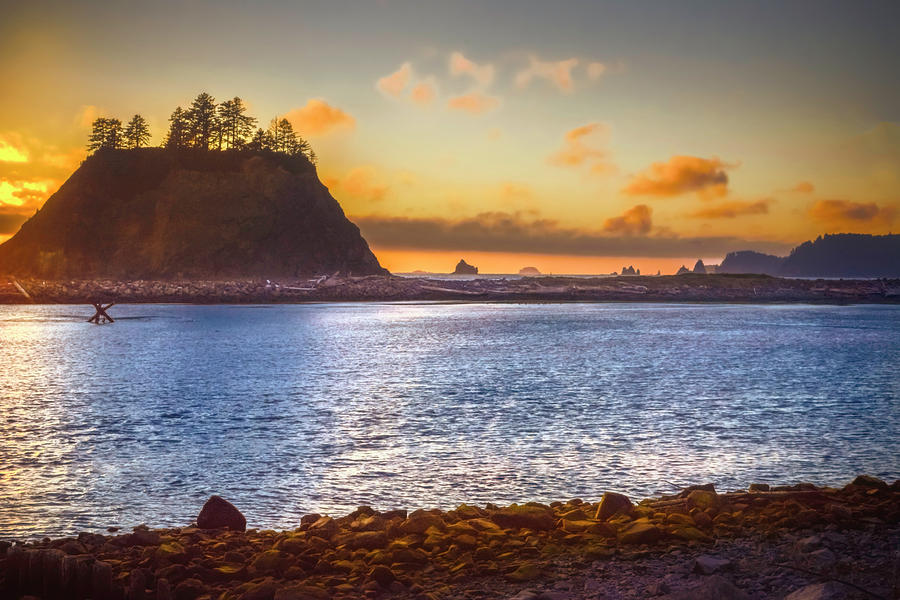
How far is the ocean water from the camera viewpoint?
10.3 meters

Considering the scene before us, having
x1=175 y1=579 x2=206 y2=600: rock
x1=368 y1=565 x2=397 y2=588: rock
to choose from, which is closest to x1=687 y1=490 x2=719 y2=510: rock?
x1=368 y1=565 x2=397 y2=588: rock

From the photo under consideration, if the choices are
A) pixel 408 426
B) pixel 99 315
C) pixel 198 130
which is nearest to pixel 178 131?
pixel 198 130

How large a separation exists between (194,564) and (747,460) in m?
9.38

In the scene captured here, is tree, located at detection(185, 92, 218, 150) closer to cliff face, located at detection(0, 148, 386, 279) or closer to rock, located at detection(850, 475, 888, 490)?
cliff face, located at detection(0, 148, 386, 279)

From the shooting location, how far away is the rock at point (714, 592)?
17.2 ft

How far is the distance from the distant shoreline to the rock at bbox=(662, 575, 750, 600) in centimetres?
9093

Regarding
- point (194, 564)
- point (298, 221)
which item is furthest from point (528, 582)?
point (298, 221)

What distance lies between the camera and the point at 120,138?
135375 millimetres

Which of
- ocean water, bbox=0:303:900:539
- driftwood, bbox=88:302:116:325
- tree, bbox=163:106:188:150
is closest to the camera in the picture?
ocean water, bbox=0:303:900:539

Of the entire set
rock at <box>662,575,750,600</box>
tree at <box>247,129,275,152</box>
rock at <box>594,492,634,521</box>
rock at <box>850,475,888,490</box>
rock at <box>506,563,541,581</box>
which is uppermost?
tree at <box>247,129,275,152</box>

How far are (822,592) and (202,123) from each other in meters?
143

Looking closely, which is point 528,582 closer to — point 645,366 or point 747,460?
point 747,460

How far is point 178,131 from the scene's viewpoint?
434 ft

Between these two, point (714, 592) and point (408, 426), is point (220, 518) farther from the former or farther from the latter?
point (408, 426)
